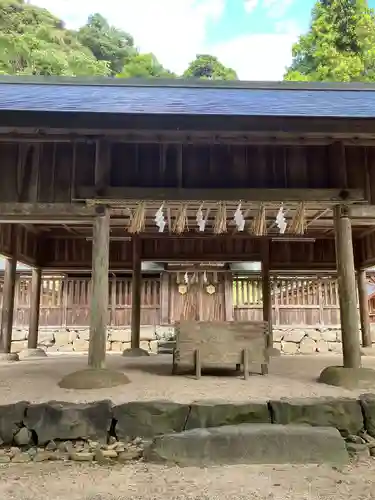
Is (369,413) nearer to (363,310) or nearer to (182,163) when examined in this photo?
(182,163)

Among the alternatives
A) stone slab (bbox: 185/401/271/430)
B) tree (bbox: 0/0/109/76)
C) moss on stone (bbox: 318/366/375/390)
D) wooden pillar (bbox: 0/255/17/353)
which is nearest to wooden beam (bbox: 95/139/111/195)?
stone slab (bbox: 185/401/271/430)

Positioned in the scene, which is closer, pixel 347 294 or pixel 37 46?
pixel 347 294

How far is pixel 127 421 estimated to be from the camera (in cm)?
452

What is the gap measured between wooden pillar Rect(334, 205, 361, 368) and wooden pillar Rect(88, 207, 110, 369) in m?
3.69

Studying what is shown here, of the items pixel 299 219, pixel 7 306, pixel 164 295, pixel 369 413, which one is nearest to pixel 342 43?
pixel 164 295

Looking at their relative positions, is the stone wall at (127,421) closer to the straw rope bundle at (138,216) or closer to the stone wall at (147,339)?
the straw rope bundle at (138,216)

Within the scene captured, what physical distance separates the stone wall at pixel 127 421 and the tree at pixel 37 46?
2531cm

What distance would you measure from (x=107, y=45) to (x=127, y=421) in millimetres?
39918

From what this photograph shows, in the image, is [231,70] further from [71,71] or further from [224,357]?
[224,357]

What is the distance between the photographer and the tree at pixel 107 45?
37312 millimetres

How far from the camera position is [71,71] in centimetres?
2866

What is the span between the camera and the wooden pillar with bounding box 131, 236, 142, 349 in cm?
1138

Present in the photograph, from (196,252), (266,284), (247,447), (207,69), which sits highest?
(207,69)

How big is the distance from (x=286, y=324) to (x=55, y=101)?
13085 millimetres
